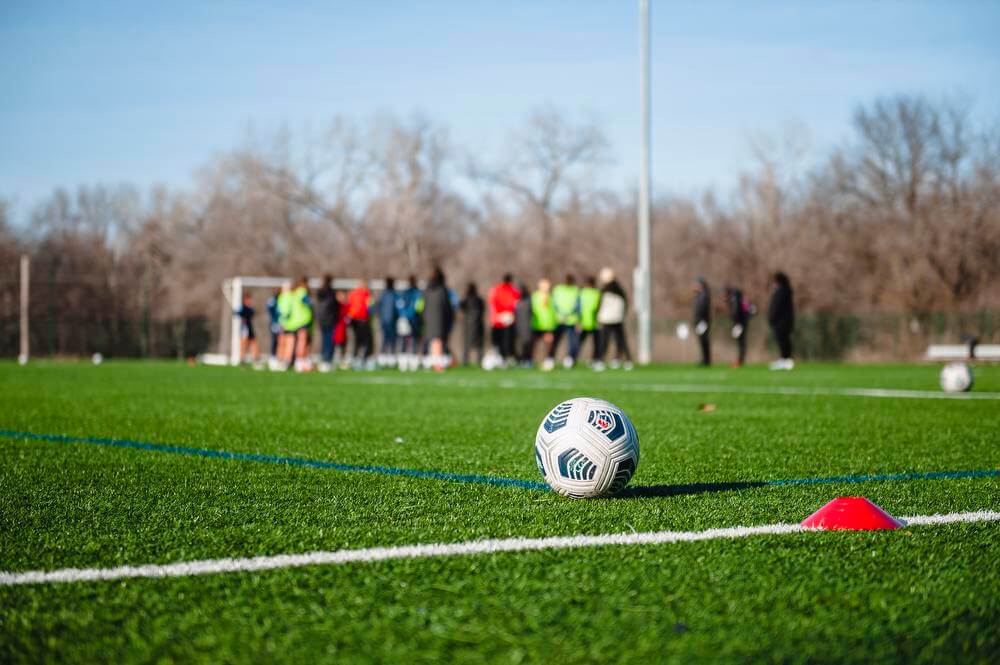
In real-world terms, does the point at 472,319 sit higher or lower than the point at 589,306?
lower

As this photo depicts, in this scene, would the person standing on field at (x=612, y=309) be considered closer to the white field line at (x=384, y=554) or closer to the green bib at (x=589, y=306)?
the green bib at (x=589, y=306)

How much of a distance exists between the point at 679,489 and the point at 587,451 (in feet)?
2.30

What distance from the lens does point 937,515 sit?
13.7ft

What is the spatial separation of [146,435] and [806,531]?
526 cm

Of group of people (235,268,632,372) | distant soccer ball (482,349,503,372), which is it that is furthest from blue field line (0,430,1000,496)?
distant soccer ball (482,349,503,372)

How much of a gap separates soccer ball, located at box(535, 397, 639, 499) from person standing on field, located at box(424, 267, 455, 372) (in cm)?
1706

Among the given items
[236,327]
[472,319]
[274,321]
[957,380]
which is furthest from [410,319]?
[957,380]

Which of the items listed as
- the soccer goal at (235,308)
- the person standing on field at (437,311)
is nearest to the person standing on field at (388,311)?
the person standing on field at (437,311)

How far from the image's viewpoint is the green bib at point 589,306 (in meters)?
23.1

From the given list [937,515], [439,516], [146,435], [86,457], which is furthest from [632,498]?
[146,435]

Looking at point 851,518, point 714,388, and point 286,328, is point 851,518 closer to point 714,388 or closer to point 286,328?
point 714,388

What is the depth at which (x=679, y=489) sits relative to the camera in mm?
4906

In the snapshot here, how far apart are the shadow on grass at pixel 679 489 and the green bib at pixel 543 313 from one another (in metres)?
18.7

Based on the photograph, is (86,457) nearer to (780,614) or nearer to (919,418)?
(780,614)
